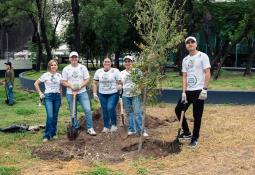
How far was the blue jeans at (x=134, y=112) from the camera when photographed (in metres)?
9.66

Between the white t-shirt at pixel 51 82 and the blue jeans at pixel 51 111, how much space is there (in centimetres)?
8

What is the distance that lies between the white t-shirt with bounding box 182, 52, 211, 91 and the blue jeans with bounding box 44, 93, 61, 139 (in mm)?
2767

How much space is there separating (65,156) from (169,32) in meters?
2.96

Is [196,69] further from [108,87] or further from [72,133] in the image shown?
[72,133]

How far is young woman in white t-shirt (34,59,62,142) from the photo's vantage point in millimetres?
9867

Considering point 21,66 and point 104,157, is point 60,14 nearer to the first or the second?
point 21,66

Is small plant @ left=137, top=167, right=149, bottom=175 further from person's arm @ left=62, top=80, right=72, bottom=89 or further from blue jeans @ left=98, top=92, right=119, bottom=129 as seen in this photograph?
person's arm @ left=62, top=80, right=72, bottom=89

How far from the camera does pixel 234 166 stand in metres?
7.45

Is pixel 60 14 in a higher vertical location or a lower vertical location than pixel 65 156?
higher

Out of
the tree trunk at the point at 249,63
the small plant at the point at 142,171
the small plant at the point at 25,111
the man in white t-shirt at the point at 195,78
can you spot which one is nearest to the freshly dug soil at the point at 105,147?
the man in white t-shirt at the point at 195,78

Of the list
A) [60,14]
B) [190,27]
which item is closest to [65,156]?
[190,27]

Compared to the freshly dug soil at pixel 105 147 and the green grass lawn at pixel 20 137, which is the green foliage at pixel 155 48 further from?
the green grass lawn at pixel 20 137

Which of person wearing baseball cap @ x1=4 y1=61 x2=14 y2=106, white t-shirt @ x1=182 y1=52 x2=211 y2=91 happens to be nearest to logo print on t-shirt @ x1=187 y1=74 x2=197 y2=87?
white t-shirt @ x1=182 y1=52 x2=211 y2=91

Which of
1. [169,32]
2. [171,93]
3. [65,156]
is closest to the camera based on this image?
→ [65,156]
